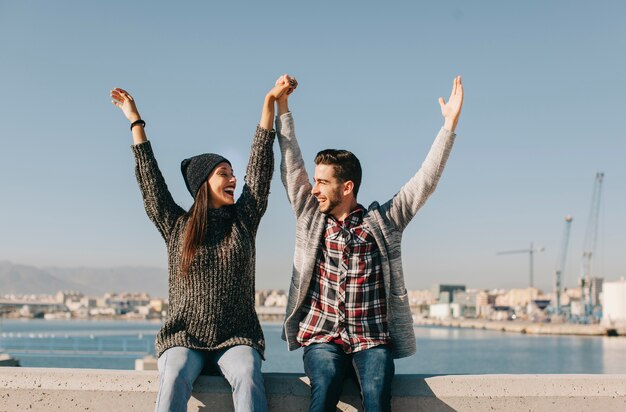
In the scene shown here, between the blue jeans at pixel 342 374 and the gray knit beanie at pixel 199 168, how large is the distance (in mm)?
1136

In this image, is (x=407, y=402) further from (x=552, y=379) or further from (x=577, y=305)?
(x=577, y=305)

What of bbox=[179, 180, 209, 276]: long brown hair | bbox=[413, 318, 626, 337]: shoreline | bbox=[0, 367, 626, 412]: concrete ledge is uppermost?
bbox=[179, 180, 209, 276]: long brown hair

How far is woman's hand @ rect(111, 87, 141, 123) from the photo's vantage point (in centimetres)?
447

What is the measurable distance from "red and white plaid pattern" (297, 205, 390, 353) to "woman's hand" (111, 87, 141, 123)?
1.35 metres

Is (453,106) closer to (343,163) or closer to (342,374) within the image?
(343,163)

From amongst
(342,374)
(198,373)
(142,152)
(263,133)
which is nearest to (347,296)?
(342,374)

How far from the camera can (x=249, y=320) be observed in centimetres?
409

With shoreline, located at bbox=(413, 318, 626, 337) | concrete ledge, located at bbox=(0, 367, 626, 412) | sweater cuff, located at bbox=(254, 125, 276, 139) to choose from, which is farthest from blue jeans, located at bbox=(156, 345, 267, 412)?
shoreline, located at bbox=(413, 318, 626, 337)

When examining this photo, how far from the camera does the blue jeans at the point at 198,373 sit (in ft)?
12.2

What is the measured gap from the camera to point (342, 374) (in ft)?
12.7

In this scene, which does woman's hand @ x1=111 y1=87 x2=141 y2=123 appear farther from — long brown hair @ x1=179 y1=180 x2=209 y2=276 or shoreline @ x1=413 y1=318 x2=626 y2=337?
shoreline @ x1=413 y1=318 x2=626 y2=337

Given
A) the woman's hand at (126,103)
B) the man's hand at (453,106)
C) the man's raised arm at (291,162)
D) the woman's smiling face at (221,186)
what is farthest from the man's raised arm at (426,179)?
the woman's hand at (126,103)

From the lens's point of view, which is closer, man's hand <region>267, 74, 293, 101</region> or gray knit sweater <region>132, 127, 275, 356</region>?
gray knit sweater <region>132, 127, 275, 356</region>

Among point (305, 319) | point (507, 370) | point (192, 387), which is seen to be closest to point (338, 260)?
point (305, 319)
